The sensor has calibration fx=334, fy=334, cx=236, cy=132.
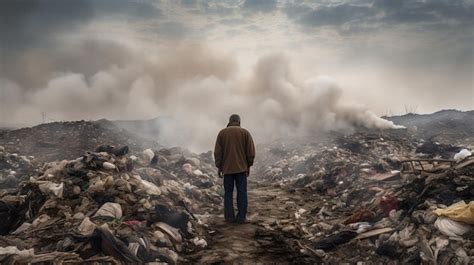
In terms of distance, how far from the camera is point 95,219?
4.76 m

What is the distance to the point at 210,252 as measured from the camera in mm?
4602

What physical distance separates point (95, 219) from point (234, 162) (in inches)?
96.9

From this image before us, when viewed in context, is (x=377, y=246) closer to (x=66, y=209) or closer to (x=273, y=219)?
(x=273, y=219)

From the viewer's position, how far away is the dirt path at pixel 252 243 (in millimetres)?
4270

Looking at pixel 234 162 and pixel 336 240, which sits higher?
pixel 234 162

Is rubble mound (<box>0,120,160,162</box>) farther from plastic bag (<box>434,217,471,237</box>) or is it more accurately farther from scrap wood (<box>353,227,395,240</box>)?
plastic bag (<box>434,217,471,237</box>)

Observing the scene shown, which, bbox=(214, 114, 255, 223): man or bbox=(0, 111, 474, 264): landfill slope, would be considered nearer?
bbox=(0, 111, 474, 264): landfill slope

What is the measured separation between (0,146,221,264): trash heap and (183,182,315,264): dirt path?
0.29m

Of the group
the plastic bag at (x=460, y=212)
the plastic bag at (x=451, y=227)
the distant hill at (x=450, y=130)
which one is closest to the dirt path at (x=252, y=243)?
the plastic bag at (x=451, y=227)

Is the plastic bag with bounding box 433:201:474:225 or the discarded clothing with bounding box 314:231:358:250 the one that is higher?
the plastic bag with bounding box 433:201:474:225

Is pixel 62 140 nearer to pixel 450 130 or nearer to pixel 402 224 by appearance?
pixel 402 224

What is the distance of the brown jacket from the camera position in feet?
19.9

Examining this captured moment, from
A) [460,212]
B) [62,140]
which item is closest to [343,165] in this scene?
[460,212]

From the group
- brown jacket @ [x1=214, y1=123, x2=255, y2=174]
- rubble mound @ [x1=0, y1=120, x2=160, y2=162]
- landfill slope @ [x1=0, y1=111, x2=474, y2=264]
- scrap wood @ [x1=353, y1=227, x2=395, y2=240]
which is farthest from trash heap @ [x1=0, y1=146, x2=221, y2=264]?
rubble mound @ [x1=0, y1=120, x2=160, y2=162]
